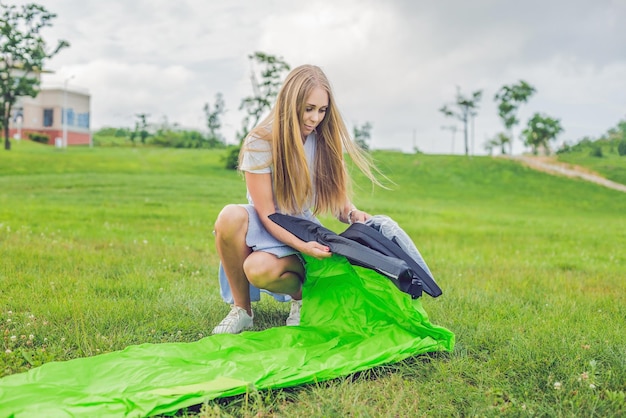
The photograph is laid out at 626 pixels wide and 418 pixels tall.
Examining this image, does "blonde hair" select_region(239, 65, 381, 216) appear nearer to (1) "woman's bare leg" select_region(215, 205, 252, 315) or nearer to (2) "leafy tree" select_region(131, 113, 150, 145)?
(1) "woman's bare leg" select_region(215, 205, 252, 315)

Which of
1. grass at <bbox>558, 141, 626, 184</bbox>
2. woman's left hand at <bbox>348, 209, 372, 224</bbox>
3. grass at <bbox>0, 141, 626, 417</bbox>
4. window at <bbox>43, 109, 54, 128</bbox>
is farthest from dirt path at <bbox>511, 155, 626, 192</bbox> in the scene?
window at <bbox>43, 109, 54, 128</bbox>

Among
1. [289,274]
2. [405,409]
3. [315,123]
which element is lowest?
[405,409]

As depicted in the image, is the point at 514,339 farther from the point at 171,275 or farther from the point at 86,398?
the point at 171,275

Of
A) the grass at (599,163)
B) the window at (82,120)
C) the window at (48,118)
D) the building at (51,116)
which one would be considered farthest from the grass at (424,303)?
the window at (82,120)

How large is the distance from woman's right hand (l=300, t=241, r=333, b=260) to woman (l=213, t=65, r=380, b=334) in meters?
0.01

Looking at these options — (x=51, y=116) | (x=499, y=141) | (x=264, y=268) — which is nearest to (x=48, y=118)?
(x=51, y=116)

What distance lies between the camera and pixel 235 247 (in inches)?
132

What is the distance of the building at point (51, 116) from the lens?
44250 mm

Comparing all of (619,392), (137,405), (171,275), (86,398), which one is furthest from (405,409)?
(171,275)

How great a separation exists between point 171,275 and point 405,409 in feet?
9.31

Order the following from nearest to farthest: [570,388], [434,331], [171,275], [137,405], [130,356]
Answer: [137,405]
[570,388]
[130,356]
[434,331]
[171,275]

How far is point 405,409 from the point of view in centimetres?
240

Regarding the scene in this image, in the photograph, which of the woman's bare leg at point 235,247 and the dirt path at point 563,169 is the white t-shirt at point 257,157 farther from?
the dirt path at point 563,169

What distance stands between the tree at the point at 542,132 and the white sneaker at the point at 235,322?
31847 mm
